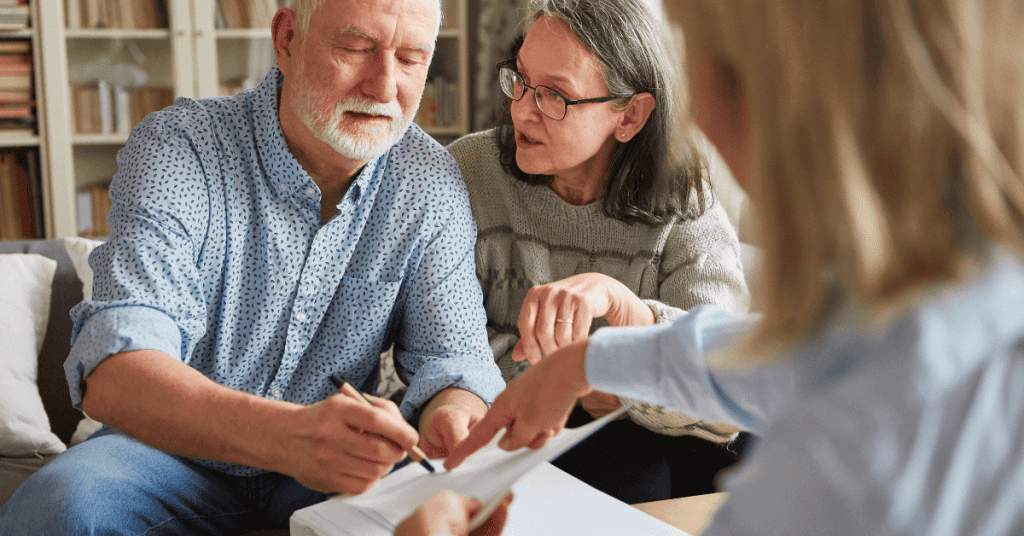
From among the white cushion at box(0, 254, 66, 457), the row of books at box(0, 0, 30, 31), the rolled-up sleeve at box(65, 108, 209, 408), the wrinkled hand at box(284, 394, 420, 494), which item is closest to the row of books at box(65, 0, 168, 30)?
the row of books at box(0, 0, 30, 31)

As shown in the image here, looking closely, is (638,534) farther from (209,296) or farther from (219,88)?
(219,88)

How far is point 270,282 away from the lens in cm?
126

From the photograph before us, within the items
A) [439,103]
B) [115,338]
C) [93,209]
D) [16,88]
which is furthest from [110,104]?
[115,338]

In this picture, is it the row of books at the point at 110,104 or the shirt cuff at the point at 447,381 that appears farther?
the row of books at the point at 110,104

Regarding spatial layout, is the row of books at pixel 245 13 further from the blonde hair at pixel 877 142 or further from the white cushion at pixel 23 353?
the blonde hair at pixel 877 142

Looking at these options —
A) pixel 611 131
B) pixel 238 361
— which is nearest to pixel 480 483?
pixel 238 361

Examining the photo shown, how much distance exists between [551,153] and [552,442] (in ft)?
2.74

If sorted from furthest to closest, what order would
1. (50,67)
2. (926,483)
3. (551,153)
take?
(50,67)
(551,153)
(926,483)

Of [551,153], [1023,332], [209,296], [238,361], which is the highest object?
[1023,332]

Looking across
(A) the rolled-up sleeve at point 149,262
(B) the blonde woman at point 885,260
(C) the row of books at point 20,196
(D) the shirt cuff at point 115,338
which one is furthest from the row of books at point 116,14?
(B) the blonde woman at point 885,260

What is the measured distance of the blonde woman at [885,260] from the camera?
16.0 inches

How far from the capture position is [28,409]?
5.14ft

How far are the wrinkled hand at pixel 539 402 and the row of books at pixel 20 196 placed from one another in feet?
10.8

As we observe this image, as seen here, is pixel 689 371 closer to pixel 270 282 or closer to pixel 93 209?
pixel 270 282
